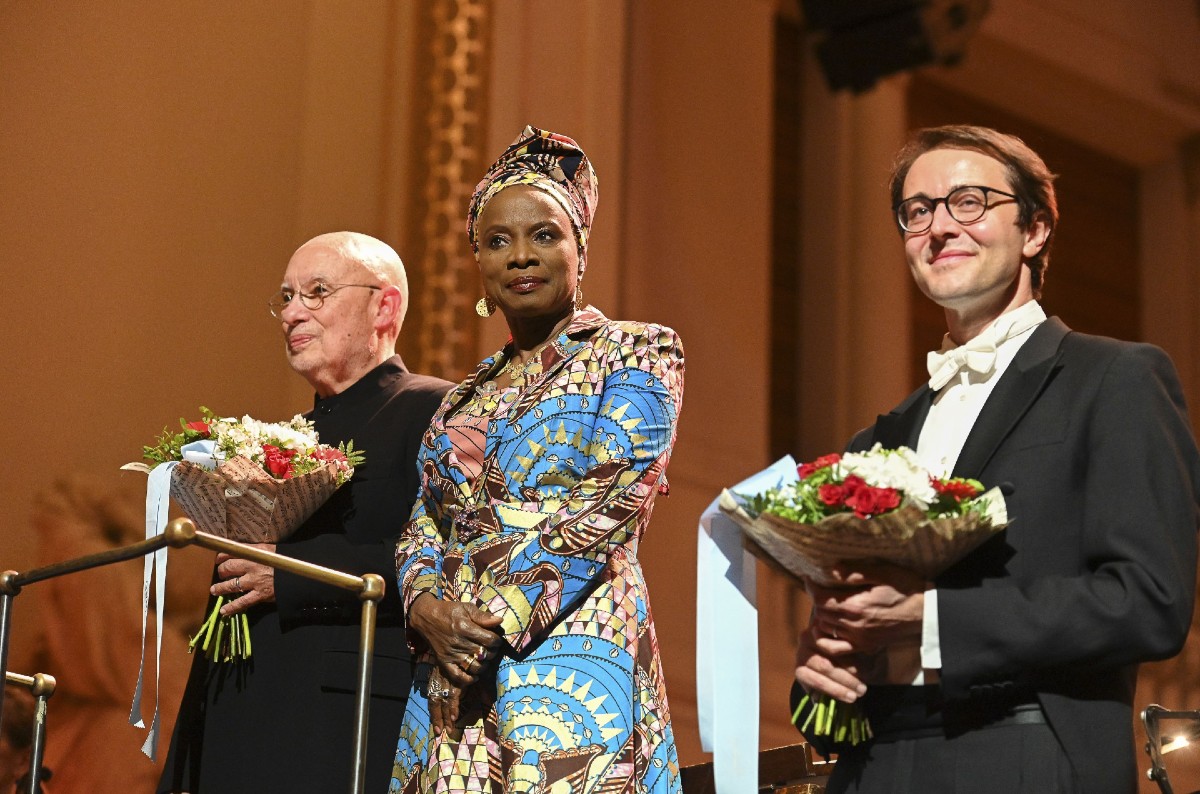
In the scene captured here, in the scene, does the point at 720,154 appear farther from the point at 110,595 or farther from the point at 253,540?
the point at 253,540

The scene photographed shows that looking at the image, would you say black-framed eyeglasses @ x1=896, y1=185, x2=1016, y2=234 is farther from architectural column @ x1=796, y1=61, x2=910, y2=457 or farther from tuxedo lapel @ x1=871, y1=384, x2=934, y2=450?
architectural column @ x1=796, y1=61, x2=910, y2=457

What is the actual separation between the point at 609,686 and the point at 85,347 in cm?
351

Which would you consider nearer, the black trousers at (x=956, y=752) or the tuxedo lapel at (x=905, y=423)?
the black trousers at (x=956, y=752)

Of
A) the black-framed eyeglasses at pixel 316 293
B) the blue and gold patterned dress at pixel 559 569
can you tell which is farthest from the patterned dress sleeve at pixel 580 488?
the black-framed eyeglasses at pixel 316 293

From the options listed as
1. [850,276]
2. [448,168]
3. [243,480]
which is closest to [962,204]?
[243,480]

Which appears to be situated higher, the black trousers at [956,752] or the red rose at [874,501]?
the red rose at [874,501]

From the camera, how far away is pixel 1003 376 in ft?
9.00

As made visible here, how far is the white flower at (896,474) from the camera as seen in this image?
7.84 feet

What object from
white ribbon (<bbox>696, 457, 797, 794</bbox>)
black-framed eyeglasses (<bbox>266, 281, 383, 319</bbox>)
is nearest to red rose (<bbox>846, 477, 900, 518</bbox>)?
white ribbon (<bbox>696, 457, 797, 794</bbox>)

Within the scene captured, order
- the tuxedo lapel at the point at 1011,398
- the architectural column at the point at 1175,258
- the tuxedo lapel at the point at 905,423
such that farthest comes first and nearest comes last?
the architectural column at the point at 1175,258 < the tuxedo lapel at the point at 905,423 < the tuxedo lapel at the point at 1011,398

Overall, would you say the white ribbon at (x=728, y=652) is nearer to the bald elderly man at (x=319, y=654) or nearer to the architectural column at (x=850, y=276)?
the bald elderly man at (x=319, y=654)

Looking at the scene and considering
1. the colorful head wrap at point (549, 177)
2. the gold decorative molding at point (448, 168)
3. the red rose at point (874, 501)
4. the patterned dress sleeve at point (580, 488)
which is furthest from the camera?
the gold decorative molding at point (448, 168)

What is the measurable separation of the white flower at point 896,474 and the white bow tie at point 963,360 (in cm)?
38

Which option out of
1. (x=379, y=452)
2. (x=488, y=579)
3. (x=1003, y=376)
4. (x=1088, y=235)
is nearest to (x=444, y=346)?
(x=379, y=452)
